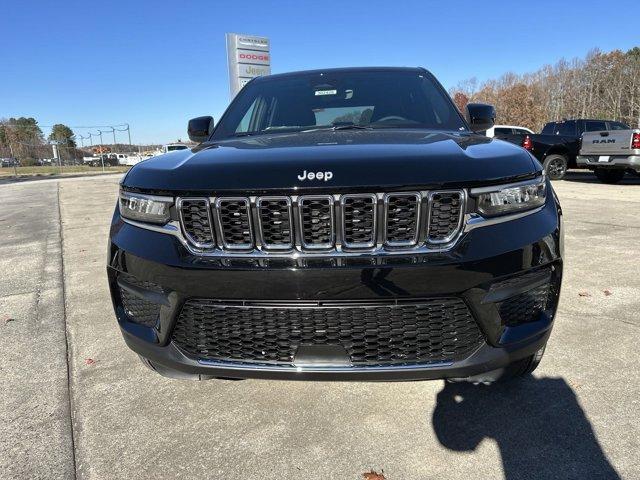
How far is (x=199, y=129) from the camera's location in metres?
3.33

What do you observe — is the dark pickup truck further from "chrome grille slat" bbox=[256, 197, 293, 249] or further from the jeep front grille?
"chrome grille slat" bbox=[256, 197, 293, 249]

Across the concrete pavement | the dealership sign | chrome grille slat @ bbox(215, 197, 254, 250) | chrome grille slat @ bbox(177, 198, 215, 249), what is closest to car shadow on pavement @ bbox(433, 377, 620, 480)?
the concrete pavement

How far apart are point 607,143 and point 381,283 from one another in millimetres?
12759

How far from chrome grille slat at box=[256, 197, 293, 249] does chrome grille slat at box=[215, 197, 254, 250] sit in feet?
0.17

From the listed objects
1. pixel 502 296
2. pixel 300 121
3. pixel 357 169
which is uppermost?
pixel 300 121

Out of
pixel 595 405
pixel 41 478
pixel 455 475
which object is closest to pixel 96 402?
pixel 41 478

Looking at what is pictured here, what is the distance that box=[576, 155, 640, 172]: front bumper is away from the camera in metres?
11.4

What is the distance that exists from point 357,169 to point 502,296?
0.73m

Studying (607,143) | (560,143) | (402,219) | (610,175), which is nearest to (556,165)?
Result: (560,143)

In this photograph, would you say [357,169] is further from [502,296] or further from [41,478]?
[41,478]

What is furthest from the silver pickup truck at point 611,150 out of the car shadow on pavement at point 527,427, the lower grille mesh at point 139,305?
the lower grille mesh at point 139,305

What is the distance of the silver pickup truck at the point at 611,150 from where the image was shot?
11.4m

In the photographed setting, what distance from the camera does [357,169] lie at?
5.82ft

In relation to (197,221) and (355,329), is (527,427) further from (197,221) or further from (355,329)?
(197,221)
